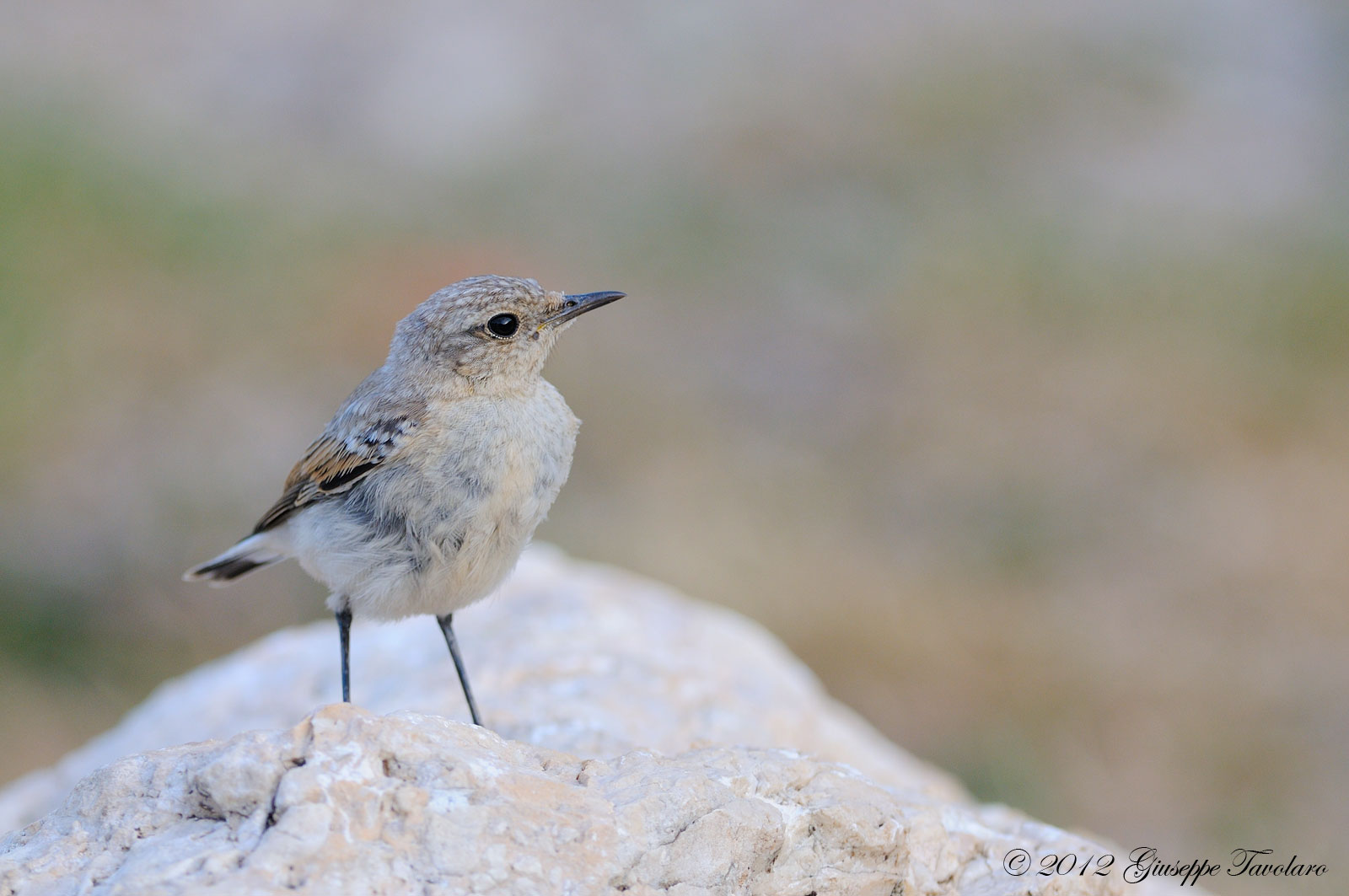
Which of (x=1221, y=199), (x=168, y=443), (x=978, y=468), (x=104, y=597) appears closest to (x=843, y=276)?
(x=978, y=468)

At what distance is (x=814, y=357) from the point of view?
500 inches

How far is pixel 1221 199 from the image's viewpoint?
16109mm

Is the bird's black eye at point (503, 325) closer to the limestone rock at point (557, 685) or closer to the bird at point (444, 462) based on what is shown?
the bird at point (444, 462)

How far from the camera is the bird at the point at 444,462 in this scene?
4.57 metres

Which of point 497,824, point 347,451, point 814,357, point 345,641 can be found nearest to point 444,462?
point 347,451

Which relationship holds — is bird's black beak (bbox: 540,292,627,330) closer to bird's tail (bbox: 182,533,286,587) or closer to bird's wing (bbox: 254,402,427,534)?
bird's wing (bbox: 254,402,427,534)

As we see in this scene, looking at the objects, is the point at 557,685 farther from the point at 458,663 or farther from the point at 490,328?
the point at 490,328

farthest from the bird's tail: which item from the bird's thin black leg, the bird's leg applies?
the bird's leg

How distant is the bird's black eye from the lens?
16.0 ft

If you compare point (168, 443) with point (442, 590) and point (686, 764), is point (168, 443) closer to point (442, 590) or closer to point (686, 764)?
point (442, 590)

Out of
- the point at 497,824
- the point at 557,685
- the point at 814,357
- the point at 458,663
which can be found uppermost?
the point at 814,357

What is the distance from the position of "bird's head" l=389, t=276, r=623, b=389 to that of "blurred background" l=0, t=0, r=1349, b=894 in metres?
5.12

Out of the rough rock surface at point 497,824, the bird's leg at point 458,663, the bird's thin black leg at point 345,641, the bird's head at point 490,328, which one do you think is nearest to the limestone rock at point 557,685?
the bird's leg at point 458,663

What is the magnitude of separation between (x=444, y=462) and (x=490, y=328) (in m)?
0.66
